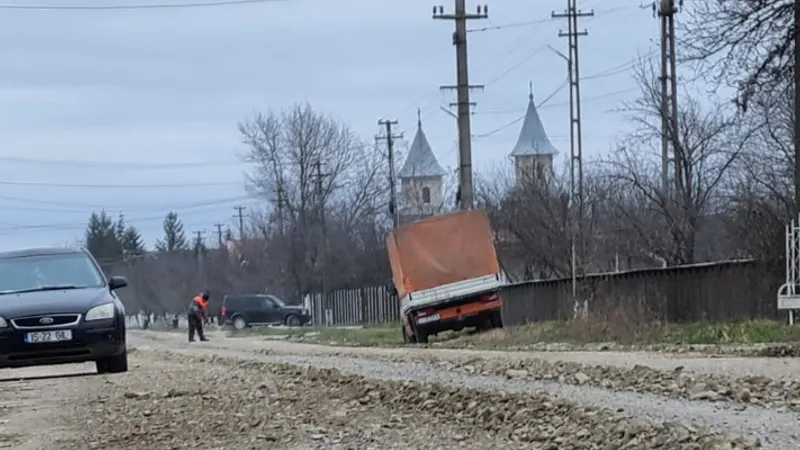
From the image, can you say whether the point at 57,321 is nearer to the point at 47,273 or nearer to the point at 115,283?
the point at 115,283

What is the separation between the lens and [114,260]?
138m

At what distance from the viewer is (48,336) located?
16500mm

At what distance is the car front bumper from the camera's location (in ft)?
54.0

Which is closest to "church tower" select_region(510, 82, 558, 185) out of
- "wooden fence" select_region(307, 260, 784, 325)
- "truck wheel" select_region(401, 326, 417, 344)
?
"wooden fence" select_region(307, 260, 784, 325)

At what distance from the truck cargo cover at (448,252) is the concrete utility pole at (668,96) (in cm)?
1161

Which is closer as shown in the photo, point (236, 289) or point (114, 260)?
point (236, 289)

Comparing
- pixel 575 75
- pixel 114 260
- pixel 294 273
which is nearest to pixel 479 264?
pixel 575 75

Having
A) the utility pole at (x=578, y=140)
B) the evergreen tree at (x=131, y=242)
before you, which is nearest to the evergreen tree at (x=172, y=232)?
the evergreen tree at (x=131, y=242)

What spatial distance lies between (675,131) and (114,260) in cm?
10110

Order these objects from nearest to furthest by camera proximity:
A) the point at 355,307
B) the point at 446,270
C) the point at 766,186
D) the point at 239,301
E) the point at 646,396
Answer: the point at 646,396, the point at 446,270, the point at 766,186, the point at 355,307, the point at 239,301

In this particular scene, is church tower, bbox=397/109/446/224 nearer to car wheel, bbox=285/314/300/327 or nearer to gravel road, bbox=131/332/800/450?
car wheel, bbox=285/314/300/327

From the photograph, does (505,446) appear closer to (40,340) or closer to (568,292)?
(40,340)

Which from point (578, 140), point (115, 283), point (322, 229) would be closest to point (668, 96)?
point (578, 140)

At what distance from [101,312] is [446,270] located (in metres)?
18.1
